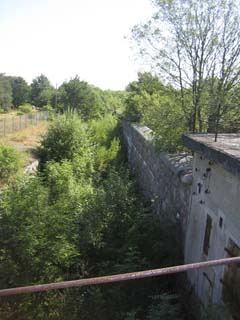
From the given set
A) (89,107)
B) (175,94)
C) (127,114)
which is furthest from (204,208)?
(89,107)

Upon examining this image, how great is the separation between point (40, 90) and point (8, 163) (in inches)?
2310

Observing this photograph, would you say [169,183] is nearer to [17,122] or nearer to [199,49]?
[199,49]

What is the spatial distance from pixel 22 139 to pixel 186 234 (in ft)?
51.7

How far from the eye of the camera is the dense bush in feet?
33.2

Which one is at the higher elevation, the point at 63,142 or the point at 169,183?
the point at 169,183

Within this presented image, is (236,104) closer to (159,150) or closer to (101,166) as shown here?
→ (159,150)

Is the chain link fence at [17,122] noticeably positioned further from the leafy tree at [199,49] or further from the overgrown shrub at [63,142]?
the leafy tree at [199,49]

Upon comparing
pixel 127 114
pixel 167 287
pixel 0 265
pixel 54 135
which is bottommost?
pixel 167 287

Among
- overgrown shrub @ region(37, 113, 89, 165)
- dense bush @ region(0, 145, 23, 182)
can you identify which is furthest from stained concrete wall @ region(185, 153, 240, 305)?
Result: overgrown shrub @ region(37, 113, 89, 165)

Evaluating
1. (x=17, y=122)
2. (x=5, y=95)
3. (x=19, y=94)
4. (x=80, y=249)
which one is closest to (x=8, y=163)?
(x=80, y=249)

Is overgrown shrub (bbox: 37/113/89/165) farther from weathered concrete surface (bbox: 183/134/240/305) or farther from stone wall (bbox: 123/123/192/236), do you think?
weathered concrete surface (bbox: 183/134/240/305)

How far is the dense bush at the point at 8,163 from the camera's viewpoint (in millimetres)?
10117

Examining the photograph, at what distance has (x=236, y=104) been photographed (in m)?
6.00

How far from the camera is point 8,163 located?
1034 centimetres
